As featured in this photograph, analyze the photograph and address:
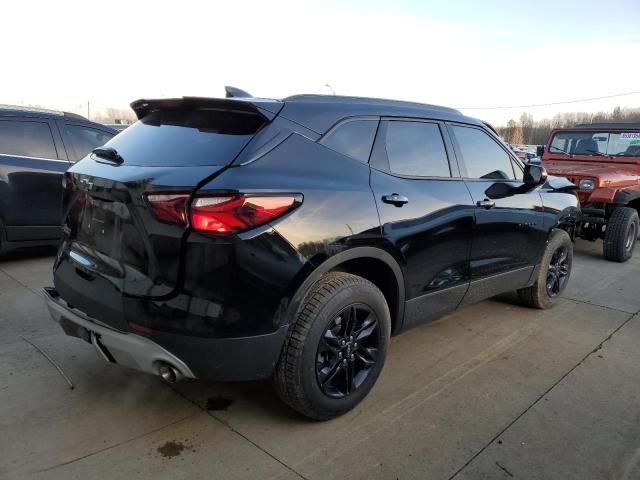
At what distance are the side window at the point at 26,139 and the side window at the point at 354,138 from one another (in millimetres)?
4471

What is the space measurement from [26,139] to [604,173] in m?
7.45

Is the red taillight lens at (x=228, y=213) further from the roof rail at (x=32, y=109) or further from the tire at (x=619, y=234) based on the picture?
the tire at (x=619, y=234)

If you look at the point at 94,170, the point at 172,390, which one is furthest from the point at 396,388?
the point at 94,170

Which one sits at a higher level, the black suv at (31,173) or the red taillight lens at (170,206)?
the red taillight lens at (170,206)

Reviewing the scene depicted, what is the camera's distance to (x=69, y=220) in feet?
9.81

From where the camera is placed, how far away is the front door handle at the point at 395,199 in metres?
2.94

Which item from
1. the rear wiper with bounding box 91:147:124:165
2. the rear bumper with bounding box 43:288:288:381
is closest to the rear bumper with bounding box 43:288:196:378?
the rear bumper with bounding box 43:288:288:381

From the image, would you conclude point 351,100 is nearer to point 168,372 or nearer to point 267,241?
point 267,241

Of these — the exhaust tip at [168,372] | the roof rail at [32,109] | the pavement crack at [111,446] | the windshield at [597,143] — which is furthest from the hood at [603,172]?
the roof rail at [32,109]

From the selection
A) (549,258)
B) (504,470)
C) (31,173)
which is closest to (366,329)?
(504,470)

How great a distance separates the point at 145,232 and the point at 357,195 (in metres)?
1.11

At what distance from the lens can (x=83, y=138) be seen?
249 inches

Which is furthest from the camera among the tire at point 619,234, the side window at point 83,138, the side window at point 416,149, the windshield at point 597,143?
the windshield at point 597,143

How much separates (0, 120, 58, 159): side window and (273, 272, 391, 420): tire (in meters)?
4.69
